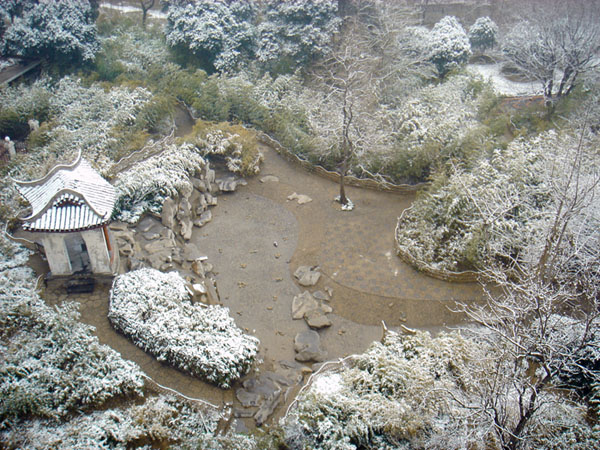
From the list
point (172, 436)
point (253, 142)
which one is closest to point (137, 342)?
point (172, 436)

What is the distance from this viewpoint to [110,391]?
11.4 metres

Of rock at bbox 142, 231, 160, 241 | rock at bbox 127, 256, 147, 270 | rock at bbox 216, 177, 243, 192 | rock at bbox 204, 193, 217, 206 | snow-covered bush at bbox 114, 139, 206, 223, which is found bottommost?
rock at bbox 204, 193, 217, 206

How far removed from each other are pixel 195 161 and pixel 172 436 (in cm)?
→ 1253

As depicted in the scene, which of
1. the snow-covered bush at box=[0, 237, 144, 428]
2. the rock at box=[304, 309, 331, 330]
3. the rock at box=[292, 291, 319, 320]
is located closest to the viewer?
the snow-covered bush at box=[0, 237, 144, 428]

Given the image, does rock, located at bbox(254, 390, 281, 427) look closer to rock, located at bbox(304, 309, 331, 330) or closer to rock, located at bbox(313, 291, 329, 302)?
rock, located at bbox(304, 309, 331, 330)

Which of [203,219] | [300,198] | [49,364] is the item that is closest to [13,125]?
[203,219]

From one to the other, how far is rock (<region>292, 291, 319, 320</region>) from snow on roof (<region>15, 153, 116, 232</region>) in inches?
249

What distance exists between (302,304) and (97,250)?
255 inches

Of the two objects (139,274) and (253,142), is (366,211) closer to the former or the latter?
(253,142)

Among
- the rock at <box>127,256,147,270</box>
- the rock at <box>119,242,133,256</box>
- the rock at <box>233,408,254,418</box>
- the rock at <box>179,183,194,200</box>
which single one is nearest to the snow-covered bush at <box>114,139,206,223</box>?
the rock at <box>179,183,194,200</box>

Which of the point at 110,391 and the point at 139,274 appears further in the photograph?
the point at 139,274

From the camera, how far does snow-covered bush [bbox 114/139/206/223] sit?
1769 cm

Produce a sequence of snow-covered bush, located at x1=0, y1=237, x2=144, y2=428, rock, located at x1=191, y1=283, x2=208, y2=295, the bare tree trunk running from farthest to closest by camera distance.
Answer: the bare tree trunk
rock, located at x1=191, y1=283, x2=208, y2=295
snow-covered bush, located at x1=0, y1=237, x2=144, y2=428

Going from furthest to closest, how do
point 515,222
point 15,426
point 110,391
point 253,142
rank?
point 253,142, point 515,222, point 110,391, point 15,426
